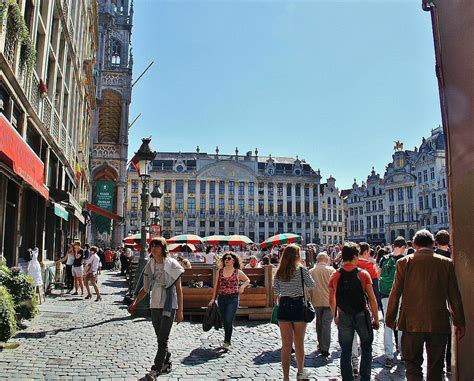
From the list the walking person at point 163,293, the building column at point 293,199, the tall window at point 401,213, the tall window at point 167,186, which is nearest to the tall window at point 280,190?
the building column at point 293,199

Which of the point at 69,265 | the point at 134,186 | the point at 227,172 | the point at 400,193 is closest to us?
the point at 69,265

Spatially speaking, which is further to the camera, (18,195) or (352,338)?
(18,195)

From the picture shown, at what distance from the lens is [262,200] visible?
86.0 metres

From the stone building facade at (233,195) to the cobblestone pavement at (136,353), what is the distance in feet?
230

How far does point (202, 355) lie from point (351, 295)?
3.13 meters

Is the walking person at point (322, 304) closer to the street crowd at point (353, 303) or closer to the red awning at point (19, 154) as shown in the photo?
the street crowd at point (353, 303)

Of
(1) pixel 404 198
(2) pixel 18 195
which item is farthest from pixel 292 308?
Answer: (1) pixel 404 198

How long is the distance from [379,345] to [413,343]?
4.22m

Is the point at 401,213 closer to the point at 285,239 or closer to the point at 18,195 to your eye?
the point at 285,239

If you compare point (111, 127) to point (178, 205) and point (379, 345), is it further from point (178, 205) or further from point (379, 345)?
point (178, 205)

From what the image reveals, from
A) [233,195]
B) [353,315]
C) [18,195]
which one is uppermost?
[233,195]

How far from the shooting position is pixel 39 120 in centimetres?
1348

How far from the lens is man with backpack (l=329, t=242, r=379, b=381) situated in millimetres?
5164

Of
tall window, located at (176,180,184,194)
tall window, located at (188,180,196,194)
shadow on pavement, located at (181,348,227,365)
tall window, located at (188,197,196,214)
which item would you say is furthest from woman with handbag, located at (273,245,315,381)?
tall window, located at (188,180,196,194)
